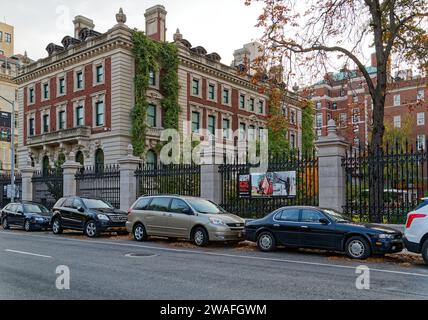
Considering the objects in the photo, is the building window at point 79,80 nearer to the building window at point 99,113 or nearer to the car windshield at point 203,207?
the building window at point 99,113

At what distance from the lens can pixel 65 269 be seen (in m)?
9.40

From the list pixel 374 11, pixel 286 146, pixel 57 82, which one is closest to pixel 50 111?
pixel 57 82

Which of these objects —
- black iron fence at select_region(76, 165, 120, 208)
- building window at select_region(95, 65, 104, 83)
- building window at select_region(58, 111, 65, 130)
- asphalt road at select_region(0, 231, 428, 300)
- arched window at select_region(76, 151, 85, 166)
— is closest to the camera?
asphalt road at select_region(0, 231, 428, 300)

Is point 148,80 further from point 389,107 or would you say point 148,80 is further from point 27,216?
point 389,107

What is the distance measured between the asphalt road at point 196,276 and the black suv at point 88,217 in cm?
460

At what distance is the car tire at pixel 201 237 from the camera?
46.5 feet

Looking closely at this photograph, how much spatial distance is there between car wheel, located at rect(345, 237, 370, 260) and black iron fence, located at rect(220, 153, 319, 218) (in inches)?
212

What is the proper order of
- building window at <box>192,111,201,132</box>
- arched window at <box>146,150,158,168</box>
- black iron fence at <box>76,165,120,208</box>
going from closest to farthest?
black iron fence at <box>76,165,120,208</box>, arched window at <box>146,150,158,168</box>, building window at <box>192,111,201,132</box>

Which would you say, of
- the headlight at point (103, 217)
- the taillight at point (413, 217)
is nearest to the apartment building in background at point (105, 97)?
the headlight at point (103, 217)

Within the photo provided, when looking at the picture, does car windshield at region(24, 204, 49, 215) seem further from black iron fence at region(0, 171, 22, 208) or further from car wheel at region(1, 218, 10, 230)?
black iron fence at region(0, 171, 22, 208)

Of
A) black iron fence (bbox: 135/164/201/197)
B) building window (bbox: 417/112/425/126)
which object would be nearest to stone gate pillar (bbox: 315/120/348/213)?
black iron fence (bbox: 135/164/201/197)

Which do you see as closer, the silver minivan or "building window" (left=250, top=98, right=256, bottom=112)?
the silver minivan

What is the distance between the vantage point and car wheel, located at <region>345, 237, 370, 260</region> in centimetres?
1137
